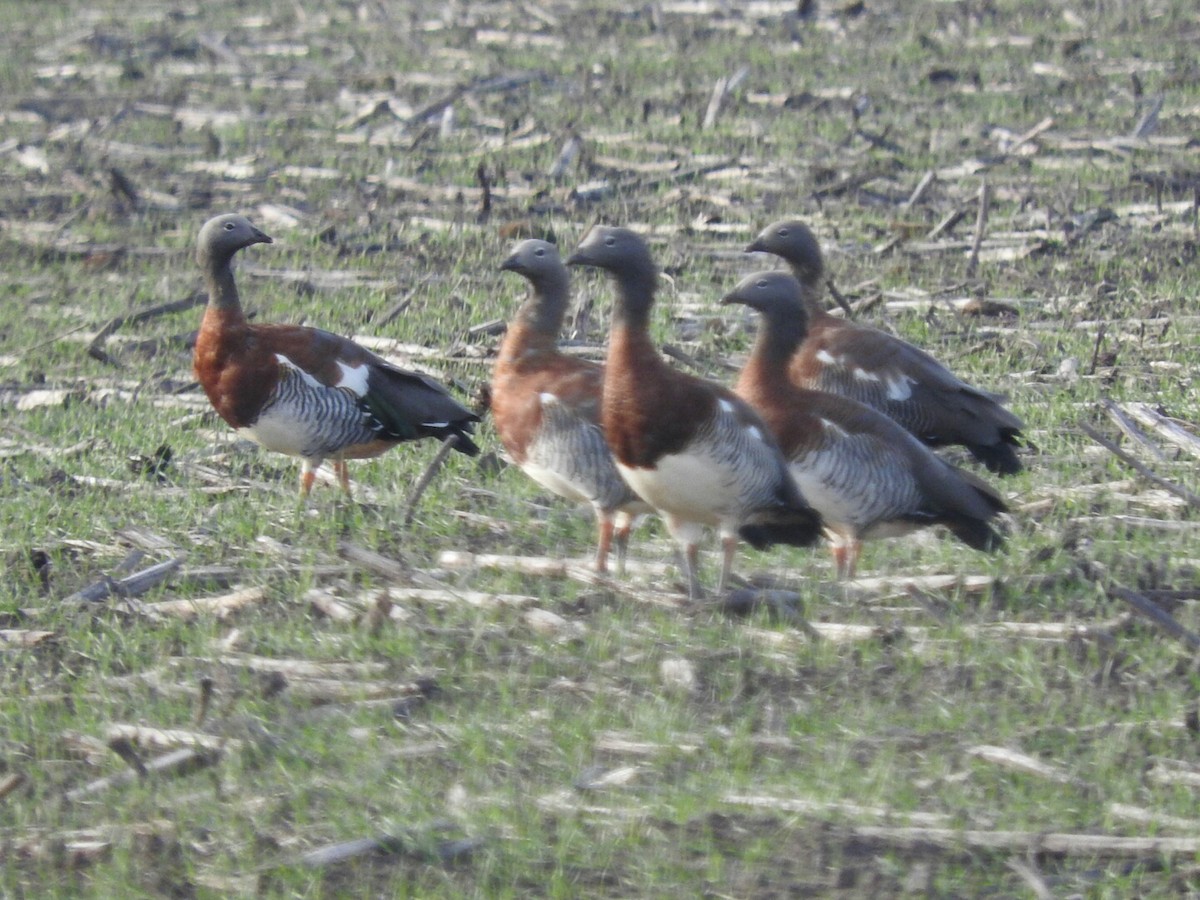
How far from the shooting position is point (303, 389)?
28.2ft

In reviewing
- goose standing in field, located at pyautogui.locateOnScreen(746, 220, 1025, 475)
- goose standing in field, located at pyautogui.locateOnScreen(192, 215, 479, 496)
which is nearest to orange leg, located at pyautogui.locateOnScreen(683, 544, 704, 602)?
goose standing in field, located at pyautogui.locateOnScreen(746, 220, 1025, 475)

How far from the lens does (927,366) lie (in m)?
8.41

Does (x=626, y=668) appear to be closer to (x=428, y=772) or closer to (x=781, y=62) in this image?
(x=428, y=772)

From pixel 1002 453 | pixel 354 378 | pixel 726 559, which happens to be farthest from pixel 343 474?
pixel 1002 453

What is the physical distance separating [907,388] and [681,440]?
193cm

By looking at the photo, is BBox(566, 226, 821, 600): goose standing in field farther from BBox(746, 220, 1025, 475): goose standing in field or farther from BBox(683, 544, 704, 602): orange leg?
BBox(746, 220, 1025, 475): goose standing in field

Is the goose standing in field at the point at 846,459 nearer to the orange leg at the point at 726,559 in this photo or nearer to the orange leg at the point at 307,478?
the orange leg at the point at 726,559

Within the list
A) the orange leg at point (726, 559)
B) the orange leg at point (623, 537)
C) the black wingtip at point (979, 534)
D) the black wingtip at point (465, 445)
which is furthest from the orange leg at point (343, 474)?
the black wingtip at point (979, 534)

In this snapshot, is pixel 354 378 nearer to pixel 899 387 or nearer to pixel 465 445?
→ pixel 465 445

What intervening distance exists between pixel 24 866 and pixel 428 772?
3.99 feet

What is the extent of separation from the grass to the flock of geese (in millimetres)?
278

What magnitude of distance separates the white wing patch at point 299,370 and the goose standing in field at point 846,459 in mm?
2290

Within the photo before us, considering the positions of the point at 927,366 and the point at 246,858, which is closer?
the point at 246,858

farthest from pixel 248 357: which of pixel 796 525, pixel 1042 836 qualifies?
pixel 1042 836
